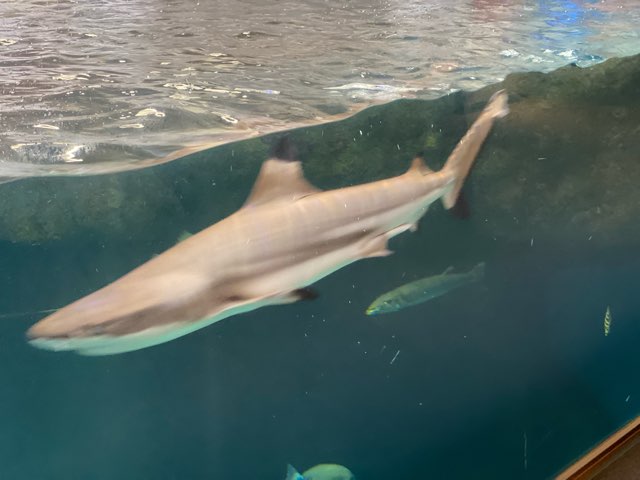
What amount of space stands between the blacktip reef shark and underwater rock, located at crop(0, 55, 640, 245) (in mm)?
1972

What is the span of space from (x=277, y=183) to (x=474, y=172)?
9.97ft

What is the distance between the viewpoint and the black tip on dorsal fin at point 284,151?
2.48m

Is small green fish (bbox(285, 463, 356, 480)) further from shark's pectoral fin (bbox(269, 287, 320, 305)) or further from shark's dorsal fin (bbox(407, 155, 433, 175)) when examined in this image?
shark's dorsal fin (bbox(407, 155, 433, 175))

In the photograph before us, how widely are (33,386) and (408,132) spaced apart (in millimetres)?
4509

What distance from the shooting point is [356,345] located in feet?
17.9

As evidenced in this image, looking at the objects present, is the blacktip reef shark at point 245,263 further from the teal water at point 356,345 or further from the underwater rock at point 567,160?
the underwater rock at point 567,160

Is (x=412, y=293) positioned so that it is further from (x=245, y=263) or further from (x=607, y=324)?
(x=607, y=324)

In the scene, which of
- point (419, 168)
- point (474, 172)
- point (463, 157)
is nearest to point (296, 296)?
point (419, 168)

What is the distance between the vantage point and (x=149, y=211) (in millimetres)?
5070

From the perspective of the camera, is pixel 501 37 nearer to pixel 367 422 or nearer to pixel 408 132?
pixel 408 132

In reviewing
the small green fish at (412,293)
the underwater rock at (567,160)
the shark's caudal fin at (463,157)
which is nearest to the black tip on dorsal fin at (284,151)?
the shark's caudal fin at (463,157)

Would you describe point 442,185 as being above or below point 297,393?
above

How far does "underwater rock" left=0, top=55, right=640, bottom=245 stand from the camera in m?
4.86

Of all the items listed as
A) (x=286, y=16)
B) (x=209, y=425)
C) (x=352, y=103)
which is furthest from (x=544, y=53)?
(x=209, y=425)
